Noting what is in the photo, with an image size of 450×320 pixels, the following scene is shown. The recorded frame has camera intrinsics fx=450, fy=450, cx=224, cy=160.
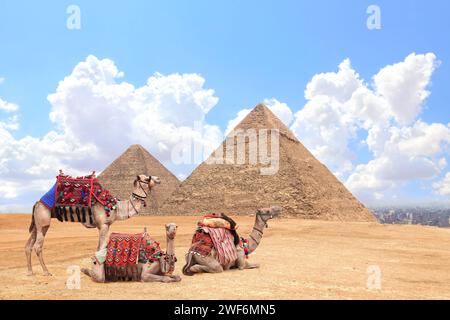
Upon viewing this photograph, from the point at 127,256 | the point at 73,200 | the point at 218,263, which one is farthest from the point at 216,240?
the point at 73,200

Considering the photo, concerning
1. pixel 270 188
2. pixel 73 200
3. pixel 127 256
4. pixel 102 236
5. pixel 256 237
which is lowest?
pixel 127 256

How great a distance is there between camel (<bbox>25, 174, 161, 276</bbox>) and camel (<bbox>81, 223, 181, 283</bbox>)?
1.69ft

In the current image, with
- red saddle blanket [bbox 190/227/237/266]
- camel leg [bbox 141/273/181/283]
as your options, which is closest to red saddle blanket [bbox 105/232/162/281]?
camel leg [bbox 141/273/181/283]

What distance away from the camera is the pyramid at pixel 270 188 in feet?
165

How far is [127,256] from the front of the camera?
7543 millimetres

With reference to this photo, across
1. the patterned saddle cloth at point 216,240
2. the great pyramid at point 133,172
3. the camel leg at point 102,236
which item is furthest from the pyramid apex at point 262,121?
the camel leg at point 102,236

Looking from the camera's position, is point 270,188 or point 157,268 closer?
point 157,268

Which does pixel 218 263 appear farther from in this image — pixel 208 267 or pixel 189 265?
pixel 189 265

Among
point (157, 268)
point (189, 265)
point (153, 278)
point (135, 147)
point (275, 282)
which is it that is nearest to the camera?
point (153, 278)

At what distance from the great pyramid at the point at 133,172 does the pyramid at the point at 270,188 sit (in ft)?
39.2

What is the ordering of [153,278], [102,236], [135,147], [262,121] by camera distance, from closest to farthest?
[153,278], [102,236], [262,121], [135,147]

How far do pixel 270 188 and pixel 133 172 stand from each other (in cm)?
2698

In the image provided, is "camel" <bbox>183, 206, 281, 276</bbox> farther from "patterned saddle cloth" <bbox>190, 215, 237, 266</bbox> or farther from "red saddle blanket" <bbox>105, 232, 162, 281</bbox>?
"red saddle blanket" <bbox>105, 232, 162, 281</bbox>

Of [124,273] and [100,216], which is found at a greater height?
[100,216]
